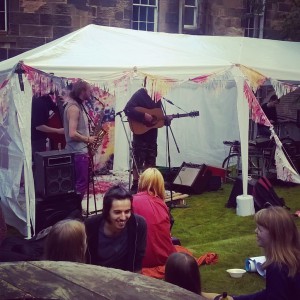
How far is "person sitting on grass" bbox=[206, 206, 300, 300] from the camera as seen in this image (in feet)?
11.0

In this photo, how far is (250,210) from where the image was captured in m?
8.26

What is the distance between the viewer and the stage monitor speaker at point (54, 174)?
22.6ft

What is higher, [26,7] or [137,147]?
[26,7]

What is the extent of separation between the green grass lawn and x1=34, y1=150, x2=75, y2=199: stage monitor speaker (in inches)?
63.7

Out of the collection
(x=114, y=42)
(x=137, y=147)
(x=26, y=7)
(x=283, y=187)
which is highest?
(x=26, y=7)

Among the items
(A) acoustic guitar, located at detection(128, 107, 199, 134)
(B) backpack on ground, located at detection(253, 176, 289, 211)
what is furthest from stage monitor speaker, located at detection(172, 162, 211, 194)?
(B) backpack on ground, located at detection(253, 176, 289, 211)

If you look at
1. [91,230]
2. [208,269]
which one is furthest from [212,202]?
[91,230]

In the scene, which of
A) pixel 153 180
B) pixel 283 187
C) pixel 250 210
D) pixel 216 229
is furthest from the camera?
pixel 283 187

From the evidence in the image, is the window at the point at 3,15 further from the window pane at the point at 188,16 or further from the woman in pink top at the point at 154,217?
the woman in pink top at the point at 154,217

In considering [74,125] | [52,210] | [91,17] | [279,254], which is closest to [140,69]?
[74,125]

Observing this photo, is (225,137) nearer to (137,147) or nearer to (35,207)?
(137,147)

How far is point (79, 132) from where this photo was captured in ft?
25.0

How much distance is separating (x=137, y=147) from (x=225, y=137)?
342cm

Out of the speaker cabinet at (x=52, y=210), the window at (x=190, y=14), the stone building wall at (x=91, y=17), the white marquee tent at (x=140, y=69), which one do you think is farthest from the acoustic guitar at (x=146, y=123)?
the window at (x=190, y=14)
